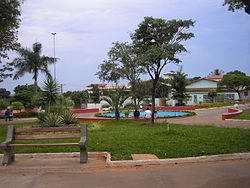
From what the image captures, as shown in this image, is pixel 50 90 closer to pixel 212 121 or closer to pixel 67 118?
pixel 67 118

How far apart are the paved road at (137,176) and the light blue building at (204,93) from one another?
47.4 meters

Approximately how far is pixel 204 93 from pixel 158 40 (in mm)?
39630

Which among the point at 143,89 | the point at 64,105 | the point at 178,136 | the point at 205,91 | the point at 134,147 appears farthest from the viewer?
the point at 205,91

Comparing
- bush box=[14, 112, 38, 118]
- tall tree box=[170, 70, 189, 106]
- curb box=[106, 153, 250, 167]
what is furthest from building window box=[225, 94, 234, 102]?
Answer: curb box=[106, 153, 250, 167]

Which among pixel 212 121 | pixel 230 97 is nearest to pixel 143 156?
pixel 212 121

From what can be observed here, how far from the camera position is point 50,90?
810 inches

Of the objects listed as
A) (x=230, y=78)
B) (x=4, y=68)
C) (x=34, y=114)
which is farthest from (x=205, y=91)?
(x=4, y=68)

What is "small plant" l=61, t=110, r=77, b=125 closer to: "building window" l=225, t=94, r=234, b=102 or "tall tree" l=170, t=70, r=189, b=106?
"tall tree" l=170, t=70, r=189, b=106

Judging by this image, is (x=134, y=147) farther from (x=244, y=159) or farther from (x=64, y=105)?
(x=64, y=105)

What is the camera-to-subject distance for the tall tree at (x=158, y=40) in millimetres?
16122

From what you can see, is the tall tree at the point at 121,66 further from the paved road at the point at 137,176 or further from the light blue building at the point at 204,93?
the paved road at the point at 137,176

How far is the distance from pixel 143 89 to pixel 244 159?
40.5m

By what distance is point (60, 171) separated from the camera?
18.8 ft

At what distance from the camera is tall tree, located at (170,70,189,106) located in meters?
41.5
